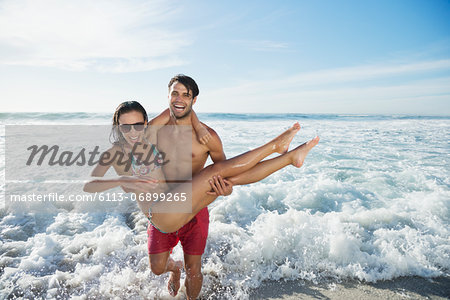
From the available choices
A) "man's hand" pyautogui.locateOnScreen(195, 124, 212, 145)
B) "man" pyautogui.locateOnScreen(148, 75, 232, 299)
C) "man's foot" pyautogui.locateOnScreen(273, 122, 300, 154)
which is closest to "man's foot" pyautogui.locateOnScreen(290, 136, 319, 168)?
"man's foot" pyautogui.locateOnScreen(273, 122, 300, 154)

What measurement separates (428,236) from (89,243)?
5.29 m

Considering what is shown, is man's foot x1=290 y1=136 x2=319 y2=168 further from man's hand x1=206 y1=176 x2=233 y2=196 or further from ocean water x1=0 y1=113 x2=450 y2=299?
ocean water x1=0 y1=113 x2=450 y2=299

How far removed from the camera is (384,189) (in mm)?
6574

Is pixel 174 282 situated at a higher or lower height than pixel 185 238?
lower

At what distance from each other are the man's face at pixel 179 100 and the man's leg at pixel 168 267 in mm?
1594

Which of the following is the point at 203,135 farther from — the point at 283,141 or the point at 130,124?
the point at 283,141

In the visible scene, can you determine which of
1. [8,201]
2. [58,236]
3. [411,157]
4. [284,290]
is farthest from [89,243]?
[411,157]

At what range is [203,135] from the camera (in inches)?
116

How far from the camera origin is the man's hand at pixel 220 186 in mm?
2717

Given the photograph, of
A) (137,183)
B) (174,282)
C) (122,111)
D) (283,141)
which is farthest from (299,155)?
(174,282)

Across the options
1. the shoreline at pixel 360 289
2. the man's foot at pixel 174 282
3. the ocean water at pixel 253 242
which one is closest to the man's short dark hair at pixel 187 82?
the man's foot at pixel 174 282

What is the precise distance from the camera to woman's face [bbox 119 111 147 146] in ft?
8.87

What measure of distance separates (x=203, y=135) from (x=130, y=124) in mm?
769

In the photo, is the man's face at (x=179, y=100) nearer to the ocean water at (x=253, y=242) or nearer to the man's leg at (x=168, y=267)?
the man's leg at (x=168, y=267)
